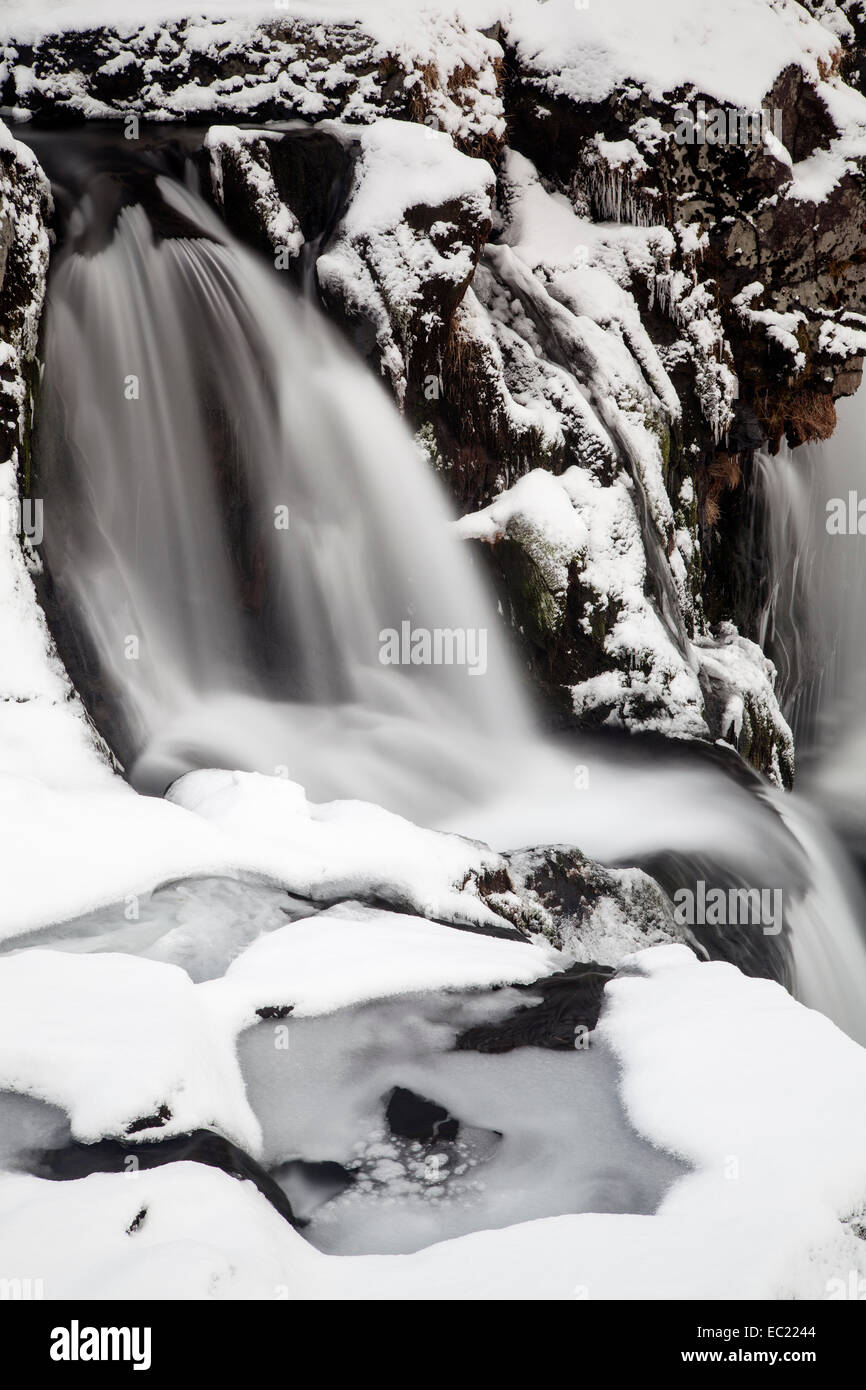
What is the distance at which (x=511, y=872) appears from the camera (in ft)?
15.8

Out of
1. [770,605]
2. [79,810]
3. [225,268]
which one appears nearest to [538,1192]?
[79,810]

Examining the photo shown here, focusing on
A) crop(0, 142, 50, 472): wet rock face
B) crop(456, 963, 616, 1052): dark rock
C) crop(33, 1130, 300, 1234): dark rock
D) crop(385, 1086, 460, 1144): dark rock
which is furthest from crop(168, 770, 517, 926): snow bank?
crop(0, 142, 50, 472): wet rock face

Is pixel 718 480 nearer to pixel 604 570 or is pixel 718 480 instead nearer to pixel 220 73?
pixel 604 570

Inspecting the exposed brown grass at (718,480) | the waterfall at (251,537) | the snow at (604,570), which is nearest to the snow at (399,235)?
the waterfall at (251,537)

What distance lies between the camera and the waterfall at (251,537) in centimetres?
575

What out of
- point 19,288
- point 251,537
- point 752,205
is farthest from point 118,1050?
point 752,205

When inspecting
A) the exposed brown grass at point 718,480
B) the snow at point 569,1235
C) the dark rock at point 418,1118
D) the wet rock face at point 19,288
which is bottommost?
the dark rock at point 418,1118

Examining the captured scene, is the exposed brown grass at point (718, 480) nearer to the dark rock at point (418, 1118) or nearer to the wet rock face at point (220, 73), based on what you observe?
the wet rock face at point (220, 73)

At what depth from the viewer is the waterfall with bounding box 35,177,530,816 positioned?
5.75 metres

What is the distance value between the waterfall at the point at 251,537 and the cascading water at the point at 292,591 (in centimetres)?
1

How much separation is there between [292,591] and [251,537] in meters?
0.40

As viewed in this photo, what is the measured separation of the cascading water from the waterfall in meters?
0.01

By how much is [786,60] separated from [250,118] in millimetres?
4345

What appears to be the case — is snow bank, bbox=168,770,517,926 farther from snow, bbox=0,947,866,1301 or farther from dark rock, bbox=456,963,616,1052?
snow, bbox=0,947,866,1301
